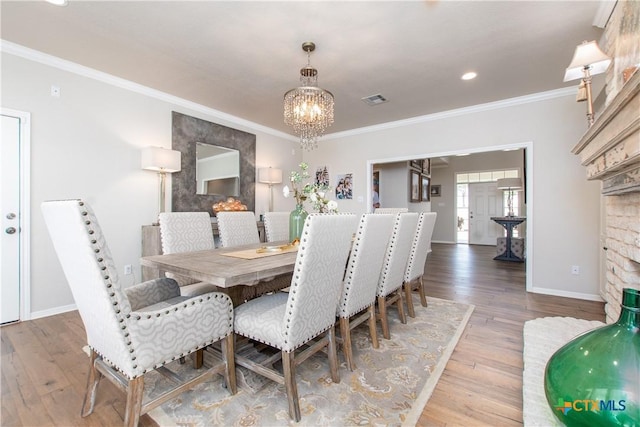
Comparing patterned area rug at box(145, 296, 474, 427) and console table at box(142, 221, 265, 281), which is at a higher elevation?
console table at box(142, 221, 265, 281)

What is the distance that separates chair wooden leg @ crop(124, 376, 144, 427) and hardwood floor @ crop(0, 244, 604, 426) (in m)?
0.24

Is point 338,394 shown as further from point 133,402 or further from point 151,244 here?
point 151,244

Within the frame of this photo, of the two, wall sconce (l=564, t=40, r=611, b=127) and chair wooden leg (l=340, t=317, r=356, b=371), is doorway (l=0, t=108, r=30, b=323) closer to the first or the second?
chair wooden leg (l=340, t=317, r=356, b=371)

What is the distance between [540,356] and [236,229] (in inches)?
100

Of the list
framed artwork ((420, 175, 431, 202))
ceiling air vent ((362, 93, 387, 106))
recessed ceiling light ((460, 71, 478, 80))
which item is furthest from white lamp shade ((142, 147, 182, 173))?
framed artwork ((420, 175, 431, 202))

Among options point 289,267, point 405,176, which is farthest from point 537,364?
point 405,176

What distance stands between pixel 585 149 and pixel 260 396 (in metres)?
2.88

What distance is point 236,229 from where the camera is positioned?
2.81 meters

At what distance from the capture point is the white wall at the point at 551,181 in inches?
135

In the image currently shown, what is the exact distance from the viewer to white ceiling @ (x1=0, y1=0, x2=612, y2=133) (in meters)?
2.13

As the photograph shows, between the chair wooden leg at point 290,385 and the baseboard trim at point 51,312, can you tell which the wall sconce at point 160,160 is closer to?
the baseboard trim at point 51,312

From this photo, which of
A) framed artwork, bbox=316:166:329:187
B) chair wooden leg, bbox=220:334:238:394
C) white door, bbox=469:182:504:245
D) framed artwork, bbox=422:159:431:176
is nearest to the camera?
chair wooden leg, bbox=220:334:238:394

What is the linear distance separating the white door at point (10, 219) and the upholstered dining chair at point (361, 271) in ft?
10.1

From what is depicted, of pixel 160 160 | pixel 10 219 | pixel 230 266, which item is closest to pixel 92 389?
pixel 230 266
